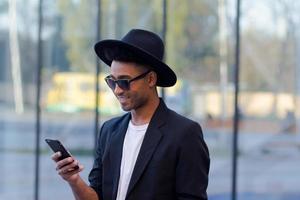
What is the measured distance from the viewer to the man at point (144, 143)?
255cm

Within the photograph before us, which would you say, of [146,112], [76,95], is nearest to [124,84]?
[146,112]

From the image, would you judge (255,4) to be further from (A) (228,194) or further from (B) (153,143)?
(B) (153,143)

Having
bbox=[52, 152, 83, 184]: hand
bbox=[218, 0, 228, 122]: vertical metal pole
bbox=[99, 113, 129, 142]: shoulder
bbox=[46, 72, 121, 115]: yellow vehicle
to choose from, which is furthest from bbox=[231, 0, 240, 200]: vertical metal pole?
bbox=[52, 152, 83, 184]: hand

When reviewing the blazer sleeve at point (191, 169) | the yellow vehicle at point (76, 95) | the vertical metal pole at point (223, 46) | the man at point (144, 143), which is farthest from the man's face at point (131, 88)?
the yellow vehicle at point (76, 95)

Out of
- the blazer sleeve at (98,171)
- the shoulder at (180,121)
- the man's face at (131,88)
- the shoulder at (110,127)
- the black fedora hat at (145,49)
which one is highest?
the black fedora hat at (145,49)

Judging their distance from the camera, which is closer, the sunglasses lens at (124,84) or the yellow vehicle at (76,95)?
the sunglasses lens at (124,84)

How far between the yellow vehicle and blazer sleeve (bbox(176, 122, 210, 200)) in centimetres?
513

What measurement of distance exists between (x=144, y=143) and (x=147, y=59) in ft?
1.00

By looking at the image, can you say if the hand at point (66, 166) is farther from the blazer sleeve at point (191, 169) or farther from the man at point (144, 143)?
the blazer sleeve at point (191, 169)

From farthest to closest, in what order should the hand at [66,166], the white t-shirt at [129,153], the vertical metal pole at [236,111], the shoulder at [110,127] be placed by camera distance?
1. the vertical metal pole at [236,111]
2. the shoulder at [110,127]
3. the white t-shirt at [129,153]
4. the hand at [66,166]

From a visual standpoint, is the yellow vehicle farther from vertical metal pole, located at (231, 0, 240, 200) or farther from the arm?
the arm

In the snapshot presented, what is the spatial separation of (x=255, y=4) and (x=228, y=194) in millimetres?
1972

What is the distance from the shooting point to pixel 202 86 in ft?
24.3

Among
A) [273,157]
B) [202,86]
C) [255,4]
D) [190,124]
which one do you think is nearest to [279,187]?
[273,157]
